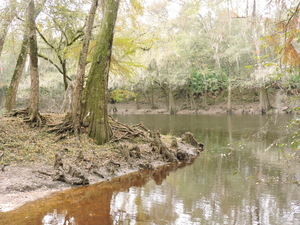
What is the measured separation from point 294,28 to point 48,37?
15.2 metres

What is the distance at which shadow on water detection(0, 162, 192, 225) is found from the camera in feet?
17.0

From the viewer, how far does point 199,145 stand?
1405 cm

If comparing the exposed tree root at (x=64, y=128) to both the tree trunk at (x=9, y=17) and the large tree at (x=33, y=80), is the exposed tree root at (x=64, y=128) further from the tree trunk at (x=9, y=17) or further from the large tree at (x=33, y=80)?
the tree trunk at (x=9, y=17)

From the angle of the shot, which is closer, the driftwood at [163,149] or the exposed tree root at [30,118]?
the driftwood at [163,149]

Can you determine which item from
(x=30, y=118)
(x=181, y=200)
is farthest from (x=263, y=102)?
(x=181, y=200)

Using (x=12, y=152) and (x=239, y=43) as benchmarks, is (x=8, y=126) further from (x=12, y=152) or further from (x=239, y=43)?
(x=239, y=43)

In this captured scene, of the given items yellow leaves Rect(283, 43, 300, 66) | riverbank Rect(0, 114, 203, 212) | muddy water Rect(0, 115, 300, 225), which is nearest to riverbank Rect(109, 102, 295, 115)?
riverbank Rect(0, 114, 203, 212)

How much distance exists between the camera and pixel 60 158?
26.2ft

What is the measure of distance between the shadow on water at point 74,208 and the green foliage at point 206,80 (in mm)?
31404

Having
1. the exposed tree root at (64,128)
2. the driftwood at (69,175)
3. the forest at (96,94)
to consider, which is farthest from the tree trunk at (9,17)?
the driftwood at (69,175)

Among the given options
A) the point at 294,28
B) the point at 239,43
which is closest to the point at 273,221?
the point at 294,28

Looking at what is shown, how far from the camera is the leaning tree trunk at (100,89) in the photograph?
35.7ft

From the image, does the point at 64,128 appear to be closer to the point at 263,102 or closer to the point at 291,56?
the point at 291,56

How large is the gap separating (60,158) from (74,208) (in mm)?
2401
